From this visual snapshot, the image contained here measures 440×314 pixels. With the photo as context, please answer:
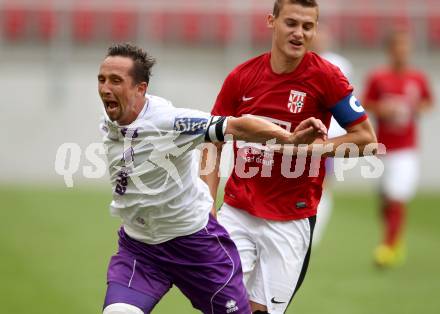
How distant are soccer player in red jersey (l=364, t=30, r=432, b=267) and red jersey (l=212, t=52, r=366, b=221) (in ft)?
18.9

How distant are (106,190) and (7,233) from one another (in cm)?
578

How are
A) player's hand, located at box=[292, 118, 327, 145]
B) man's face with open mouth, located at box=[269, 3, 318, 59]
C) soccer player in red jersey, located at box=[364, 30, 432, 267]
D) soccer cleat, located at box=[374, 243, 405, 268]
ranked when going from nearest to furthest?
1. player's hand, located at box=[292, 118, 327, 145]
2. man's face with open mouth, located at box=[269, 3, 318, 59]
3. soccer cleat, located at box=[374, 243, 405, 268]
4. soccer player in red jersey, located at box=[364, 30, 432, 267]

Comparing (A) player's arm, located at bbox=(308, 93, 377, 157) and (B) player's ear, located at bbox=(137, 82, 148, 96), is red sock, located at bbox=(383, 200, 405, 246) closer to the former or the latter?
(A) player's arm, located at bbox=(308, 93, 377, 157)

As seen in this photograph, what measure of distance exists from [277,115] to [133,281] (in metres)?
1.45

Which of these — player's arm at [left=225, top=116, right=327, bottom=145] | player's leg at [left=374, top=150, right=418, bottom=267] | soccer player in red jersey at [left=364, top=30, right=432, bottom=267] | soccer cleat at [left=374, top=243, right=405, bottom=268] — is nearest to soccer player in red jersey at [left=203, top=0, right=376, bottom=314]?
player's arm at [left=225, top=116, right=327, bottom=145]

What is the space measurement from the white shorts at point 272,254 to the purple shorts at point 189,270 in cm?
31

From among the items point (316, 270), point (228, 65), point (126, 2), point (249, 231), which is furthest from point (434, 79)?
point (249, 231)

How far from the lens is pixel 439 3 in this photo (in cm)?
2175

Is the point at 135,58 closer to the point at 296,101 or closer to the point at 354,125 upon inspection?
the point at 296,101

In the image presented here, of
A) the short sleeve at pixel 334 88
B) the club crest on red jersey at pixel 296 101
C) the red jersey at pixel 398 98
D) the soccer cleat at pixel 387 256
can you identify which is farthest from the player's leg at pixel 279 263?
the red jersey at pixel 398 98

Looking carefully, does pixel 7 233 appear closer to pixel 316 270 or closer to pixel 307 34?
pixel 316 270

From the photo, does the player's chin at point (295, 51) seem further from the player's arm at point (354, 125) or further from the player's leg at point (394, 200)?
the player's leg at point (394, 200)

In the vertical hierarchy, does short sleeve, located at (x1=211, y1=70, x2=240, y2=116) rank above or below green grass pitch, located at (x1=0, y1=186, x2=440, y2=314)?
above

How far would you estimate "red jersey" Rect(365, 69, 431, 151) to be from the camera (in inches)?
496
